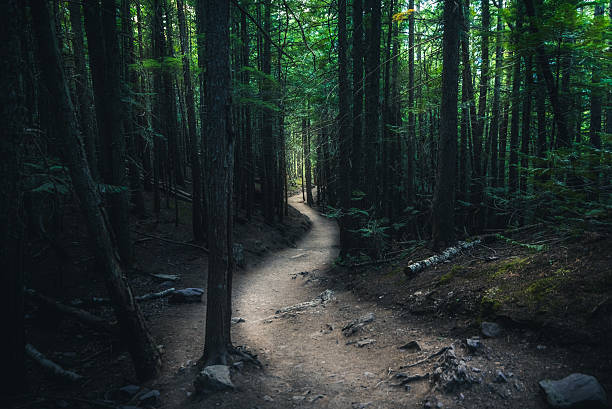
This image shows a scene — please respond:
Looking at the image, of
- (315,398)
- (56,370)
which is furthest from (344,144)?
(56,370)

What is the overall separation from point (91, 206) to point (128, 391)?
9.78 ft

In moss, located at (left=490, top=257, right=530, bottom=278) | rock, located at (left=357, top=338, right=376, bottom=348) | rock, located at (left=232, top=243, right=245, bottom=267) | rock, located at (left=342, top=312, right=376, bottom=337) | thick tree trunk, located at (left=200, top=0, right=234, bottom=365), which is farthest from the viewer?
rock, located at (left=232, top=243, right=245, bottom=267)

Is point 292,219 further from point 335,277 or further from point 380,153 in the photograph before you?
point 335,277

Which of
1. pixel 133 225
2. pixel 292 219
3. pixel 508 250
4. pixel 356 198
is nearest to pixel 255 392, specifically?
pixel 508 250

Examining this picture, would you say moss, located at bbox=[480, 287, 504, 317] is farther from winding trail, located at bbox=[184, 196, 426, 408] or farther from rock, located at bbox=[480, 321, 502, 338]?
winding trail, located at bbox=[184, 196, 426, 408]

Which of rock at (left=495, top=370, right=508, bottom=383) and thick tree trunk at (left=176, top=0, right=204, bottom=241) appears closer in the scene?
rock at (left=495, top=370, right=508, bottom=383)

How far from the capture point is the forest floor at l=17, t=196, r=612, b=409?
3.51m

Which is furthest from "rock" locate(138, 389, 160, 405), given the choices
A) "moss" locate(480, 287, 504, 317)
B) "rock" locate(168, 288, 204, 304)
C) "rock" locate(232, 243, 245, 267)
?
"rock" locate(232, 243, 245, 267)

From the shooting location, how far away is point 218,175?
4.83 m

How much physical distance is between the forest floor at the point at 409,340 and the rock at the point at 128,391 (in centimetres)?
7

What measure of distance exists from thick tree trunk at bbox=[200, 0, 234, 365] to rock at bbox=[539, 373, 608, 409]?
4.36 meters

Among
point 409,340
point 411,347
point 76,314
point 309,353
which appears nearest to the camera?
point 411,347

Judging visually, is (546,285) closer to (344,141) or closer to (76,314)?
(344,141)

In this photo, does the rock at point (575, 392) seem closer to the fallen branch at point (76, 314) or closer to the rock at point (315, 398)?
the rock at point (315, 398)
